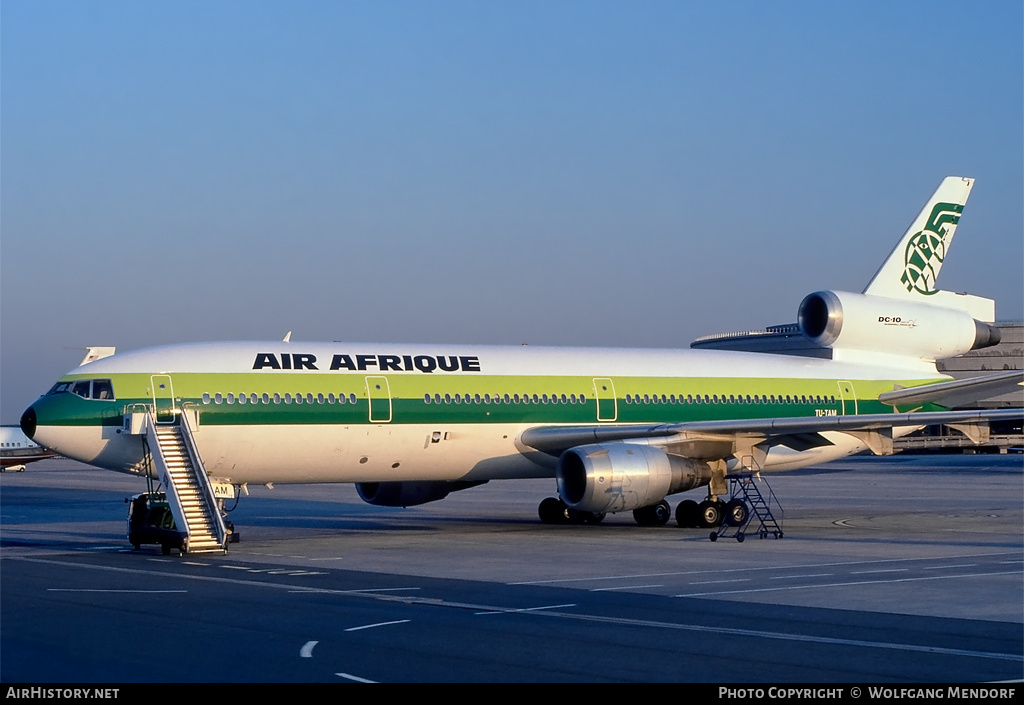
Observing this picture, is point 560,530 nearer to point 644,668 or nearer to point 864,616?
point 864,616

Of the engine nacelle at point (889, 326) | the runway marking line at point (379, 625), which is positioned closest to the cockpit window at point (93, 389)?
the runway marking line at point (379, 625)

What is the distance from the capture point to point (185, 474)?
23578mm

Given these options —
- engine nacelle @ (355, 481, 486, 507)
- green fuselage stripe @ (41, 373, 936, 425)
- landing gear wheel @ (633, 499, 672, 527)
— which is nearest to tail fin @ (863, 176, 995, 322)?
green fuselage stripe @ (41, 373, 936, 425)

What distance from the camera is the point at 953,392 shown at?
3153 cm

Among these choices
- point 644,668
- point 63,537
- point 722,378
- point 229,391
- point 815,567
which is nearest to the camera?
point 644,668

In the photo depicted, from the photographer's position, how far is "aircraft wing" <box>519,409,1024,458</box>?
26.6m

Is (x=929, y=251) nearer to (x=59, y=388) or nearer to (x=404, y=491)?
(x=404, y=491)

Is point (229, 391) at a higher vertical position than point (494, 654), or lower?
higher

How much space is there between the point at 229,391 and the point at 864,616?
14.5 m

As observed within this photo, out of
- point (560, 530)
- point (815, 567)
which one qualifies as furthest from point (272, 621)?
point (560, 530)

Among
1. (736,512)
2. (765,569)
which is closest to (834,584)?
(765,569)

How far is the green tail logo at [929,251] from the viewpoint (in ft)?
110

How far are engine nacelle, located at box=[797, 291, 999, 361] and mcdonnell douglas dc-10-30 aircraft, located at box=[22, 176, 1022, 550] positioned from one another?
48 mm

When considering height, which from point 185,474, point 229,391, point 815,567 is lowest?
point 815,567
